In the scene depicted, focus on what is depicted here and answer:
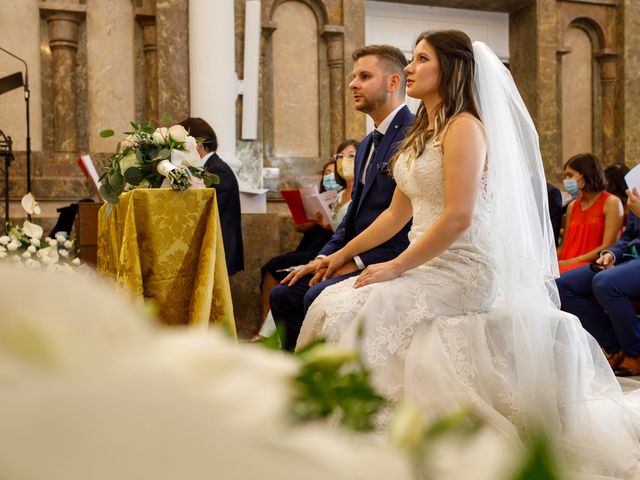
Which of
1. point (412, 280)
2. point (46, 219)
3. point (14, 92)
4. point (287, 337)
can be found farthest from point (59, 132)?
point (412, 280)

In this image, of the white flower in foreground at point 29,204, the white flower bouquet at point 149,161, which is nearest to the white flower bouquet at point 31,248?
the white flower in foreground at point 29,204

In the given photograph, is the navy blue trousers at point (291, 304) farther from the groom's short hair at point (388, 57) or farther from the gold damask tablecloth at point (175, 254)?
the groom's short hair at point (388, 57)

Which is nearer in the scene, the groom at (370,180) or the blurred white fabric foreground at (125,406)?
the blurred white fabric foreground at (125,406)

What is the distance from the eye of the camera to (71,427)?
0.23m

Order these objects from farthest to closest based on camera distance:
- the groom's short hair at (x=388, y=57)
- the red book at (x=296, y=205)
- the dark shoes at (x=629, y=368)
Answer: 1. the red book at (x=296, y=205)
2. the dark shoes at (x=629, y=368)
3. the groom's short hair at (x=388, y=57)

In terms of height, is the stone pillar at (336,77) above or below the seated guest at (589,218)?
above

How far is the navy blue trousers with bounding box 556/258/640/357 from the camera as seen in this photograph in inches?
190

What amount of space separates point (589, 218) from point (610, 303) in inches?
48.0

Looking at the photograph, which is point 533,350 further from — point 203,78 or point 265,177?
point 265,177

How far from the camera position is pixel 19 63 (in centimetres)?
722

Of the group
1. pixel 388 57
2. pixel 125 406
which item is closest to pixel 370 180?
pixel 388 57

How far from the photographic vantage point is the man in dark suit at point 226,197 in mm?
5871

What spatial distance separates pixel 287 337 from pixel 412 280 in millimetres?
1067

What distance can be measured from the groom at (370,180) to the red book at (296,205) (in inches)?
90.1
